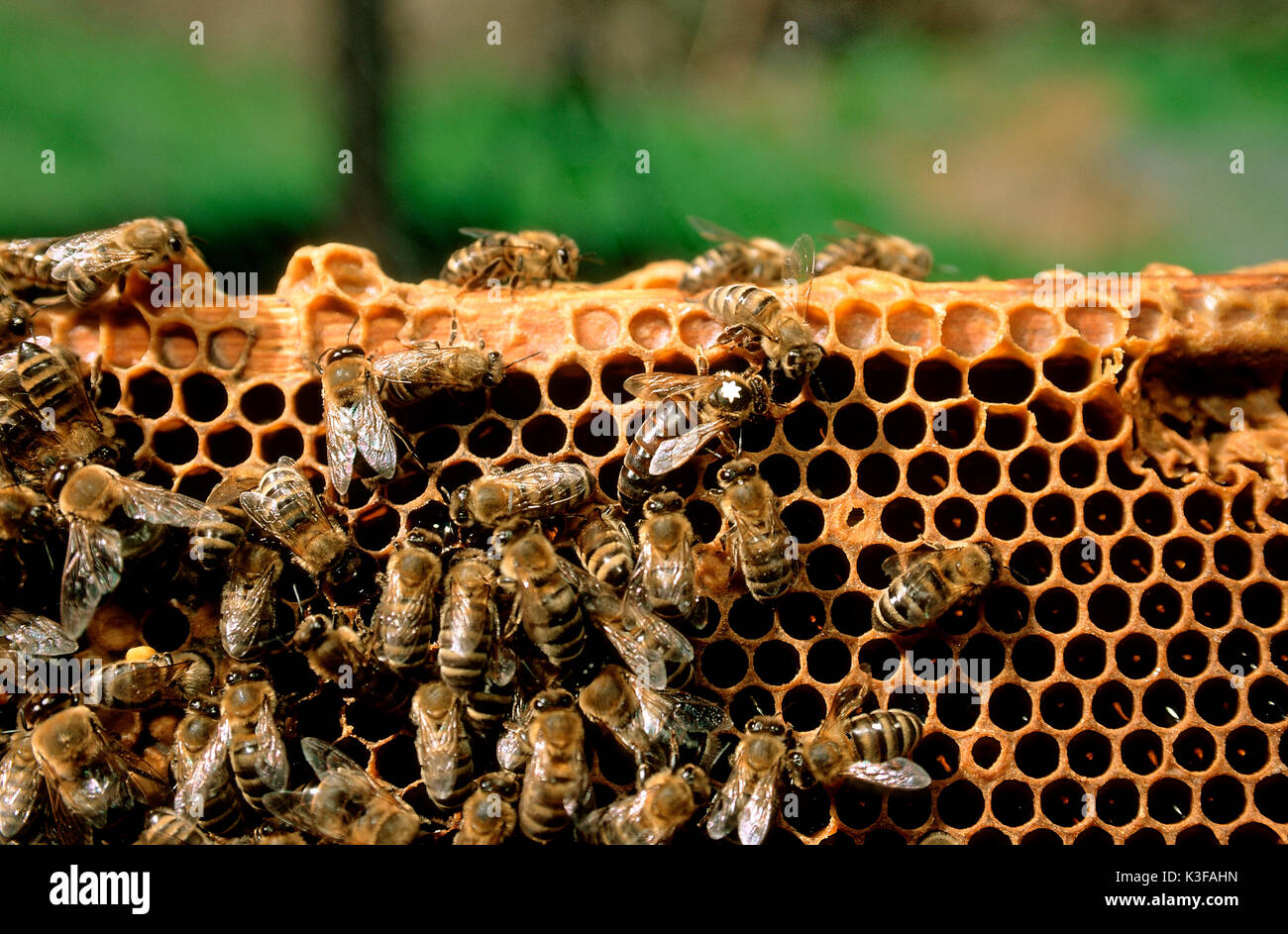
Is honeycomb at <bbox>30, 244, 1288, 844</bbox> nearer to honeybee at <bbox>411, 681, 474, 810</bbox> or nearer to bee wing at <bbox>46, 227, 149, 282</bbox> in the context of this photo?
bee wing at <bbox>46, 227, 149, 282</bbox>

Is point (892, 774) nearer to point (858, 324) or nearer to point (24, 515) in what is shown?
point (858, 324)

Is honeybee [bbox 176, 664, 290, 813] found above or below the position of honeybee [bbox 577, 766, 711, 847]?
above

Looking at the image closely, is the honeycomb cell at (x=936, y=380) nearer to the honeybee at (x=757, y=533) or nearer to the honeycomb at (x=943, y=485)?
the honeycomb at (x=943, y=485)

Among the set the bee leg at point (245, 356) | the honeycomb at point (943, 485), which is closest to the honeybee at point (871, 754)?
the honeycomb at point (943, 485)

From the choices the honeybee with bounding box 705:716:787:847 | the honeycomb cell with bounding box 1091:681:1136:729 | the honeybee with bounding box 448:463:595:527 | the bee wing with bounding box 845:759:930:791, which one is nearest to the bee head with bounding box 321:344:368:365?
the honeybee with bounding box 448:463:595:527

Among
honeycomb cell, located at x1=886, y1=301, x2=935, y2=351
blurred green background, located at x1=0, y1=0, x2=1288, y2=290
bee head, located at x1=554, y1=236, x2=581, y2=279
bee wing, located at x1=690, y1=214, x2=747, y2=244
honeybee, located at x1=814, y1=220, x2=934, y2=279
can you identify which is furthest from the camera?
blurred green background, located at x1=0, y1=0, x2=1288, y2=290
